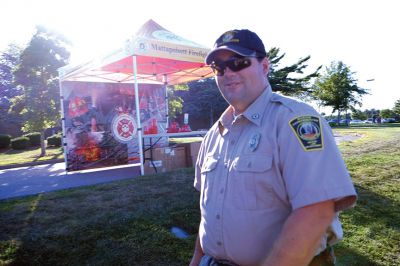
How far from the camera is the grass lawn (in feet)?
10.7

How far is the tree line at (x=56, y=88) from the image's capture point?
14.8 metres

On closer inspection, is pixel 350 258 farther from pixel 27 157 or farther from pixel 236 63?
pixel 27 157

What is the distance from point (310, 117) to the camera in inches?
54.3

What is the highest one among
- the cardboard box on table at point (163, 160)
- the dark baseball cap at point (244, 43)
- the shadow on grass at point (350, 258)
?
the dark baseball cap at point (244, 43)

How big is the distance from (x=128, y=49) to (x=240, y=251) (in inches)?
258

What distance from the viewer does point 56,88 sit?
48.9ft

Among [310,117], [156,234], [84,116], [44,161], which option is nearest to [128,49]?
[84,116]

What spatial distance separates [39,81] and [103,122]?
6571 mm

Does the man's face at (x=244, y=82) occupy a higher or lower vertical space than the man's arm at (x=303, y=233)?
higher

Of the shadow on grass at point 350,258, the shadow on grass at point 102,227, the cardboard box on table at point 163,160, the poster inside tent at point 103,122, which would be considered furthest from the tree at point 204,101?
the shadow on grass at point 350,258

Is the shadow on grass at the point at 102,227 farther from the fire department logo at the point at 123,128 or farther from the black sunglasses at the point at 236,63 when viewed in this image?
the fire department logo at the point at 123,128

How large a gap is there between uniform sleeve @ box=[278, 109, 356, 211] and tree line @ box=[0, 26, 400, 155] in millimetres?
15284

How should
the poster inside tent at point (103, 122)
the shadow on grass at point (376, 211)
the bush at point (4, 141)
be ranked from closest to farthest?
the shadow on grass at point (376, 211)
the poster inside tent at point (103, 122)
the bush at point (4, 141)

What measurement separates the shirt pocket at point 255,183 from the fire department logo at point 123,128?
9.81 metres
